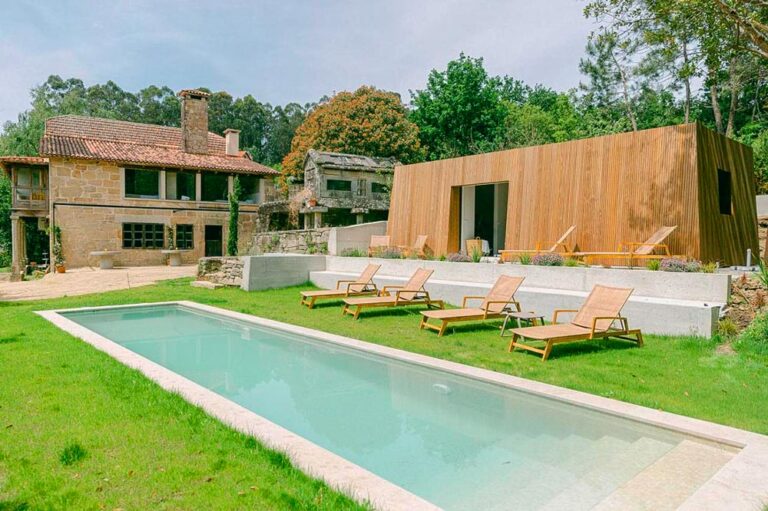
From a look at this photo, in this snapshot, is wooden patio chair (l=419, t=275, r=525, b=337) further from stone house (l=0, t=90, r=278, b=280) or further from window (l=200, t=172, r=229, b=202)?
window (l=200, t=172, r=229, b=202)

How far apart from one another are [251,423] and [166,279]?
Result: 1469cm

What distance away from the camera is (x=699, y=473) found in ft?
11.3

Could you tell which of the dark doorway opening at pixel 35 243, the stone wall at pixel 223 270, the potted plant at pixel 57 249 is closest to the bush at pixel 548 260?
the stone wall at pixel 223 270

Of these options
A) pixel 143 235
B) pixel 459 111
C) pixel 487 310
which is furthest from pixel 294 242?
pixel 459 111

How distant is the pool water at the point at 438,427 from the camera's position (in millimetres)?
3525

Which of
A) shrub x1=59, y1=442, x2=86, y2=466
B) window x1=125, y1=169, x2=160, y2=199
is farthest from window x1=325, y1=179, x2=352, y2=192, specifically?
shrub x1=59, y1=442, x2=86, y2=466

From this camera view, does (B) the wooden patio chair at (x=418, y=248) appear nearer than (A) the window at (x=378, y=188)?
Yes

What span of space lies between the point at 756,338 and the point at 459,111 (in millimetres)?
27682

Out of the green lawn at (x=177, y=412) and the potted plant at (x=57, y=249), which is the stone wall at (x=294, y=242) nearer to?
the potted plant at (x=57, y=249)

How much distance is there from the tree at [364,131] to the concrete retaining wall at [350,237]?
14.7m

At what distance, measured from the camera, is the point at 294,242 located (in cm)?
1917

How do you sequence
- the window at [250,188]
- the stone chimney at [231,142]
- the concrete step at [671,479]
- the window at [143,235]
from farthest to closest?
1. the stone chimney at [231,142]
2. the window at [250,188]
3. the window at [143,235]
4. the concrete step at [671,479]

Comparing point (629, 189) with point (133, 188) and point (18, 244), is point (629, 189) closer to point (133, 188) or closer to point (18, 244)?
point (133, 188)

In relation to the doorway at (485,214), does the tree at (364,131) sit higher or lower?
higher
